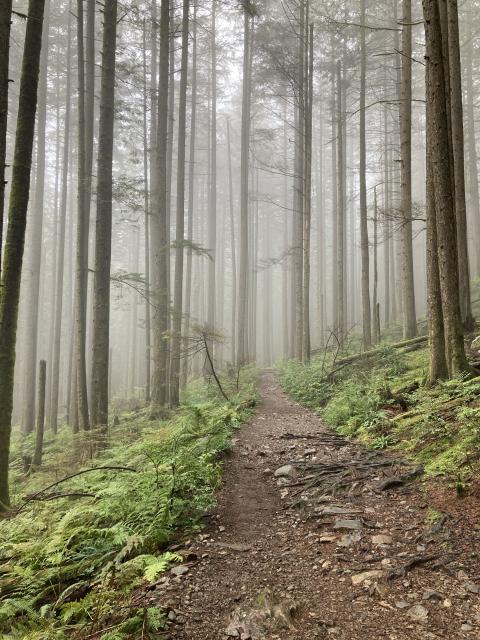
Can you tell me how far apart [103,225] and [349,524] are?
8.72 m

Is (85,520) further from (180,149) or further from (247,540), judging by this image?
(180,149)

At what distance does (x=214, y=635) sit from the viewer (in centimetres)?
234

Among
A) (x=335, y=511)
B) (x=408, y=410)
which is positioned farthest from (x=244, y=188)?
(x=335, y=511)

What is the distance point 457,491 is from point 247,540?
2.03 meters

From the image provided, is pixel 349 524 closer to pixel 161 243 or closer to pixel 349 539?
pixel 349 539

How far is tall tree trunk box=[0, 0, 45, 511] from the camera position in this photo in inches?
256

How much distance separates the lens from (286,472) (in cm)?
518

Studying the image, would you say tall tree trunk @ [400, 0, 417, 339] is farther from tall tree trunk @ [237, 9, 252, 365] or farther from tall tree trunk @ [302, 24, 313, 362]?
tall tree trunk @ [237, 9, 252, 365]

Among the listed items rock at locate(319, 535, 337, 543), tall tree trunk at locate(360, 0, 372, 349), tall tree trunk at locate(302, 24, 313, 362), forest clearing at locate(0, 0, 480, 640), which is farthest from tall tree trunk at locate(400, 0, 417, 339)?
rock at locate(319, 535, 337, 543)

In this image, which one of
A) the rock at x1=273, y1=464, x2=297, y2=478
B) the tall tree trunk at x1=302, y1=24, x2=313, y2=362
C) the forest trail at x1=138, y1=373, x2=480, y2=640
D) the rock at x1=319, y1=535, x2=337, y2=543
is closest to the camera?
the forest trail at x1=138, y1=373, x2=480, y2=640

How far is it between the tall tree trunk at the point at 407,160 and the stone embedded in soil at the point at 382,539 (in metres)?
8.26

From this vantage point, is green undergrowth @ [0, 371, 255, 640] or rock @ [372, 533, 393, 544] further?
rock @ [372, 533, 393, 544]

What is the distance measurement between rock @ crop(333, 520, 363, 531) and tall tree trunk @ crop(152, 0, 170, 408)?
901 centimetres

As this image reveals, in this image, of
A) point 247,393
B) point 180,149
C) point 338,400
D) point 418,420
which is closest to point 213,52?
point 180,149
